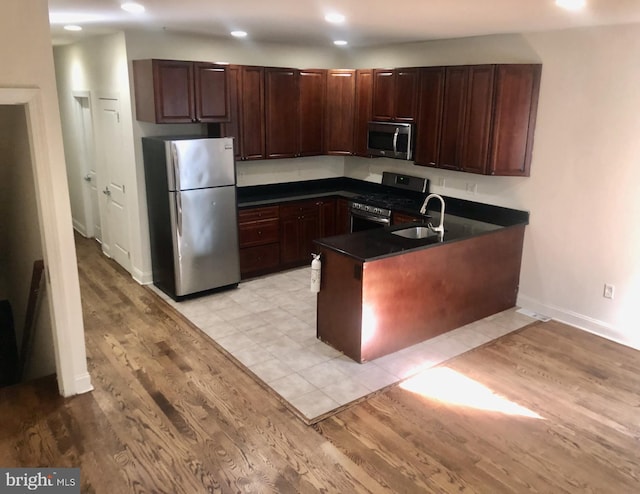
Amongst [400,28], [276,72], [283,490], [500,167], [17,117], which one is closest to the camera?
[283,490]

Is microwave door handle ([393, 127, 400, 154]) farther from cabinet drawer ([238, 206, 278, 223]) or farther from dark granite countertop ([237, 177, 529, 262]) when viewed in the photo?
cabinet drawer ([238, 206, 278, 223])

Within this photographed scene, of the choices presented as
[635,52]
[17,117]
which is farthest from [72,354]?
[635,52]

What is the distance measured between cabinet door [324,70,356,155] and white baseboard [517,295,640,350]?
2.68m

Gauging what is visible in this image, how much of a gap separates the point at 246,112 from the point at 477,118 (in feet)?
7.94

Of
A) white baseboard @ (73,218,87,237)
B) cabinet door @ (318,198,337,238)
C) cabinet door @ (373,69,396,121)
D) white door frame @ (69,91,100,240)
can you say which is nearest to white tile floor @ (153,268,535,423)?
cabinet door @ (318,198,337,238)

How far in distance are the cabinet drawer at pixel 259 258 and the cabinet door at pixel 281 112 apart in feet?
3.51

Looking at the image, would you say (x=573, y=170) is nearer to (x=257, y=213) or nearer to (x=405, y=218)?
(x=405, y=218)

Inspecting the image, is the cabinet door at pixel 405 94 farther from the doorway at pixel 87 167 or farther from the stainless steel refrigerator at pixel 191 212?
the doorway at pixel 87 167

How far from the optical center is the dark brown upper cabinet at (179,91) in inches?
190

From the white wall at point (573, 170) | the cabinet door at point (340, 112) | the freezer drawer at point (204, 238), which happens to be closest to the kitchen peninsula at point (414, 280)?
the white wall at point (573, 170)

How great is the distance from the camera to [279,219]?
589 cm

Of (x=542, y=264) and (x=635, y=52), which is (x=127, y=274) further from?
(x=635, y=52)

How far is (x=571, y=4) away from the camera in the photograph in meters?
3.18

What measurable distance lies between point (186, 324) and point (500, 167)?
127 inches
